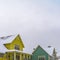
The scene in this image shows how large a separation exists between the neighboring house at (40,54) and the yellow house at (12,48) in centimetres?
445

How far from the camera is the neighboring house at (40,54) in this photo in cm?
5355

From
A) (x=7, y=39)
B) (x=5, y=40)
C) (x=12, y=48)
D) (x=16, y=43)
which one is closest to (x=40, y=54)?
(x=16, y=43)

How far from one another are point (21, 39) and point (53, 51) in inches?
443

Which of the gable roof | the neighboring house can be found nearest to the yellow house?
the gable roof

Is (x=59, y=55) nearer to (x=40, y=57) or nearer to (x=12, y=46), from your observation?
(x=40, y=57)

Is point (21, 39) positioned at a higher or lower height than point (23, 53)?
higher

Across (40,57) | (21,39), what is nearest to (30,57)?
(40,57)

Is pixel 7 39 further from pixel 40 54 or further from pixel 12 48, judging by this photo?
pixel 40 54

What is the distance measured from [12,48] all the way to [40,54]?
33.3ft

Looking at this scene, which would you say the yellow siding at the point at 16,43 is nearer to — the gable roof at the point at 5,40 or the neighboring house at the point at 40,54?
the gable roof at the point at 5,40

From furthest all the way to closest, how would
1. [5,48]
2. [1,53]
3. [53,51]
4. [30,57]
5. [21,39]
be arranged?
[53,51] → [30,57] → [21,39] → [5,48] → [1,53]

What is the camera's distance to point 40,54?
177 feet

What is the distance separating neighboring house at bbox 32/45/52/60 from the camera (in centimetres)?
5355

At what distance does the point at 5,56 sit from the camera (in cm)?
4322
